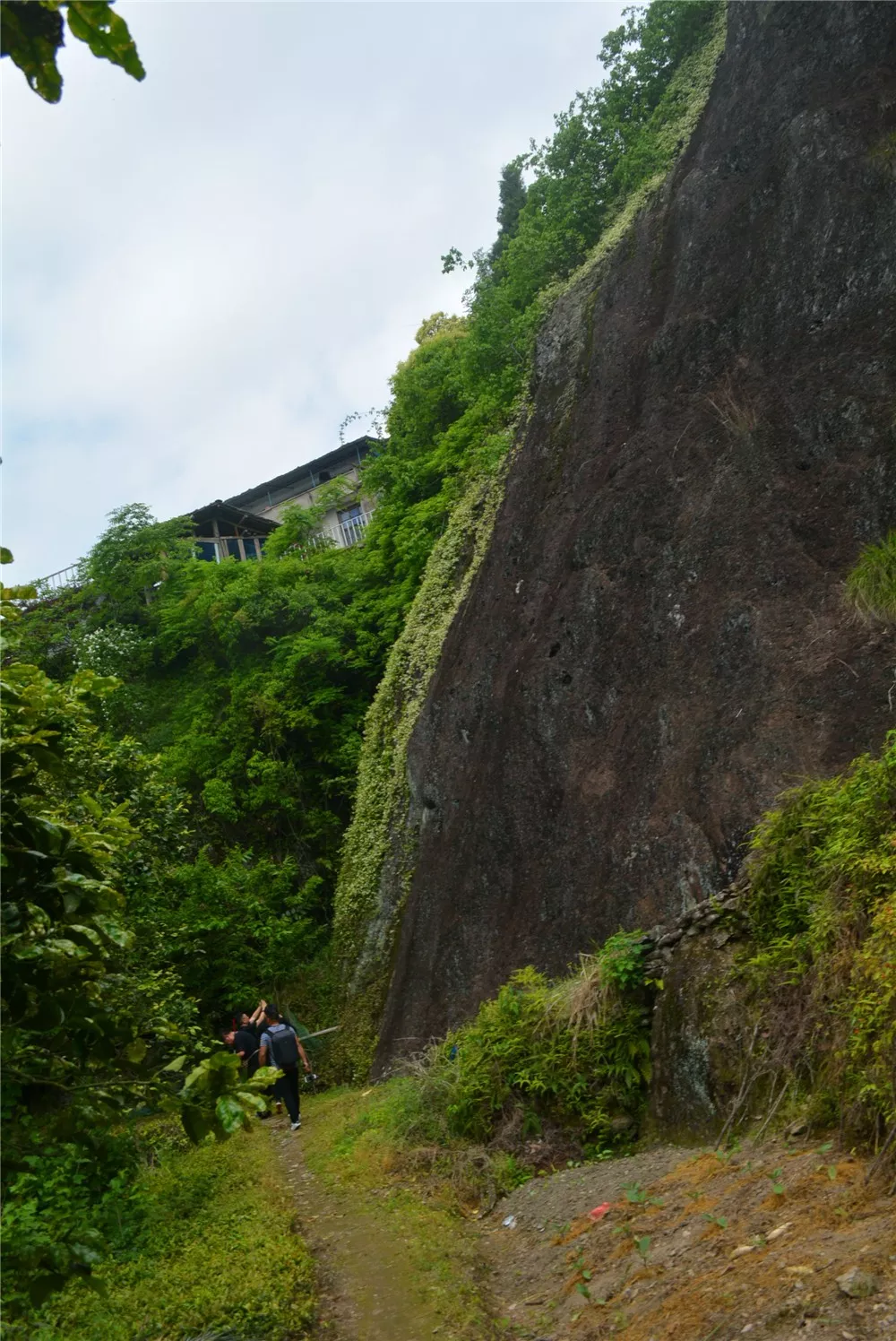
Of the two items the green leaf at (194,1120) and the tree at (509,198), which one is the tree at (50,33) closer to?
the green leaf at (194,1120)

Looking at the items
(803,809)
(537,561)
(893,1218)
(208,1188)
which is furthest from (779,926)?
(537,561)

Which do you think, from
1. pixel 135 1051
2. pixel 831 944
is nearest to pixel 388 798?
pixel 831 944

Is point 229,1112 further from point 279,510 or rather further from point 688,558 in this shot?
point 279,510

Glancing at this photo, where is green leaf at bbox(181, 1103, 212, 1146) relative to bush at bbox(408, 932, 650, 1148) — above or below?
above

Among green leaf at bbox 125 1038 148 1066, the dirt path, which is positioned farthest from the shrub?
green leaf at bbox 125 1038 148 1066

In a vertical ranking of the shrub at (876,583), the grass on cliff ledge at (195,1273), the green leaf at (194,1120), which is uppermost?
the shrub at (876,583)

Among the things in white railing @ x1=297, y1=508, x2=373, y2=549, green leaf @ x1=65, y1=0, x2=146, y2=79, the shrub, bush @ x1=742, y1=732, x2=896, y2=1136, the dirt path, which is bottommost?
the dirt path

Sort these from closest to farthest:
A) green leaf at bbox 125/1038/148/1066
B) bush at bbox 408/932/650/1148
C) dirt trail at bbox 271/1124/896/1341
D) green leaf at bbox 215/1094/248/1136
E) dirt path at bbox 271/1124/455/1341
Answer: green leaf at bbox 215/1094/248/1136, green leaf at bbox 125/1038/148/1066, dirt trail at bbox 271/1124/896/1341, dirt path at bbox 271/1124/455/1341, bush at bbox 408/932/650/1148

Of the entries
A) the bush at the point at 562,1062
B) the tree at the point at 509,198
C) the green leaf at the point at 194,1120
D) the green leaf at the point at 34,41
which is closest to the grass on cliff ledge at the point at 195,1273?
the bush at the point at 562,1062

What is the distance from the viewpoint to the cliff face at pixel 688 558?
476 inches

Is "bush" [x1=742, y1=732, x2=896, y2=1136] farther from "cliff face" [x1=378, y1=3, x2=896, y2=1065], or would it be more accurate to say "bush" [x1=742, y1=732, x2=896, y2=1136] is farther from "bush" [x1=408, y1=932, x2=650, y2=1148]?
"cliff face" [x1=378, y1=3, x2=896, y2=1065]

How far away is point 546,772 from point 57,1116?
1144 centimetres

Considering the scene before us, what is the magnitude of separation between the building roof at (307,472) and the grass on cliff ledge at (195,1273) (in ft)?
101

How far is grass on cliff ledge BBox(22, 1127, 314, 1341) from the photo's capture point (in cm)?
653
